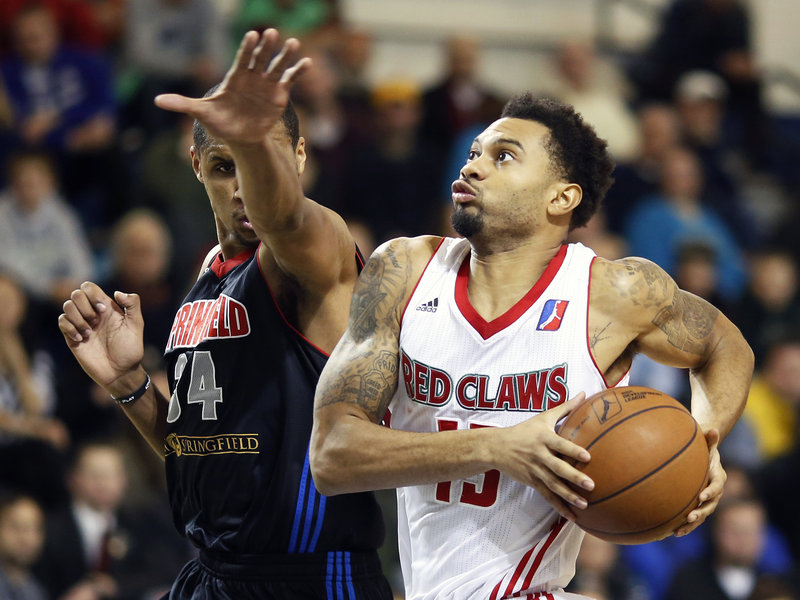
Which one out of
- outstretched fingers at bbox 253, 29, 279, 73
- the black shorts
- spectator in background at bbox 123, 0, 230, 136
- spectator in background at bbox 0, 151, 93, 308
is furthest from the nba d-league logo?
spectator in background at bbox 123, 0, 230, 136

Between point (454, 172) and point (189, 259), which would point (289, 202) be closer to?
point (189, 259)

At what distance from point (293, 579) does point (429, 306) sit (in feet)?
2.96

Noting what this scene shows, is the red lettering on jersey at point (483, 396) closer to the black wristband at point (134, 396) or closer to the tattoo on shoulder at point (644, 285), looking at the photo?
the tattoo on shoulder at point (644, 285)

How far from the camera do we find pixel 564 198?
3627mm

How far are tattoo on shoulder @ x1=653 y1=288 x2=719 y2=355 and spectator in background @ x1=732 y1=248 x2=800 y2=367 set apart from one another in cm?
532

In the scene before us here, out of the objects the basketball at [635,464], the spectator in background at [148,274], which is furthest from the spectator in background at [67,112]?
the basketball at [635,464]

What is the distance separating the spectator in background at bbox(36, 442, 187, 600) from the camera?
20.7ft

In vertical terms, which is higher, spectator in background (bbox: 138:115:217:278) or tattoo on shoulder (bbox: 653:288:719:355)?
tattoo on shoulder (bbox: 653:288:719:355)

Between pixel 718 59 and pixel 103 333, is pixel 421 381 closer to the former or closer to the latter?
pixel 103 333

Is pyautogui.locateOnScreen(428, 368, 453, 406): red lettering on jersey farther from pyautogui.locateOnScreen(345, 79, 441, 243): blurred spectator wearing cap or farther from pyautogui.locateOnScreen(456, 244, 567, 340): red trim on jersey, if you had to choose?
pyautogui.locateOnScreen(345, 79, 441, 243): blurred spectator wearing cap

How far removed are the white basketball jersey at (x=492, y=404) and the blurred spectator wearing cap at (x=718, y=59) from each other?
8.06m

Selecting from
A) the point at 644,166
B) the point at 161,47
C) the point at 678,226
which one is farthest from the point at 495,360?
the point at 644,166

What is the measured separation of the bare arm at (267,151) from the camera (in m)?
3.09

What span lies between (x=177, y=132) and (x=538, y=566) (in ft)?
18.2
